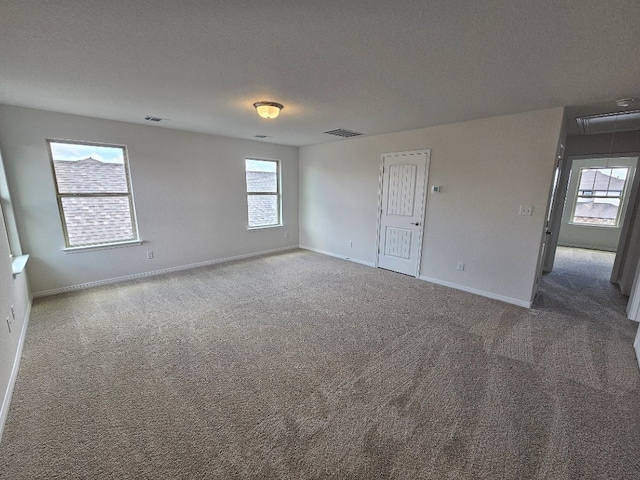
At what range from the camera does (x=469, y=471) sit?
1405mm

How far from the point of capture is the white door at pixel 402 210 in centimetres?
425

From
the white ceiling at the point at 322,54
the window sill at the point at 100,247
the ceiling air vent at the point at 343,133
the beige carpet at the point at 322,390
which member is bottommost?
the beige carpet at the point at 322,390

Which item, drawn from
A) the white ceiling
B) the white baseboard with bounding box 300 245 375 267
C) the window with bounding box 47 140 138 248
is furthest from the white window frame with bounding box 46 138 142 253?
the white baseboard with bounding box 300 245 375 267

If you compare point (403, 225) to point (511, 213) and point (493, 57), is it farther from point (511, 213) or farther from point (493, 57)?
point (493, 57)

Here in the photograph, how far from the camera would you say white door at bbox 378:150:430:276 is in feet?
13.9

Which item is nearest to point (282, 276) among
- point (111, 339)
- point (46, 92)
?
point (111, 339)

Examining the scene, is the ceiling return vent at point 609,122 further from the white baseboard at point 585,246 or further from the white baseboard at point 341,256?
the white baseboard at point 585,246

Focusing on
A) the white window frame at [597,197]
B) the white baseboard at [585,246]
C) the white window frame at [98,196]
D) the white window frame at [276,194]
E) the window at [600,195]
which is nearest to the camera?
the white window frame at [98,196]

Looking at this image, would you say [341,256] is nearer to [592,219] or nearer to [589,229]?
[589,229]

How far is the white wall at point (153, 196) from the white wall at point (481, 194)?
7.19 feet

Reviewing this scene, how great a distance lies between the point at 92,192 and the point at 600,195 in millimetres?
10680

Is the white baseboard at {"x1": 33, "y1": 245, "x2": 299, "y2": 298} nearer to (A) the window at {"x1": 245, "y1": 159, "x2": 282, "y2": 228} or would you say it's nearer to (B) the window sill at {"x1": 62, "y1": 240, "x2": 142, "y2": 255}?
(B) the window sill at {"x1": 62, "y1": 240, "x2": 142, "y2": 255}

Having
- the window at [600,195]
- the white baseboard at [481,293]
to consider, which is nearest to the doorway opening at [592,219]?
the window at [600,195]

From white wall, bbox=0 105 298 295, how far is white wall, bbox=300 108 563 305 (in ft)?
7.19
